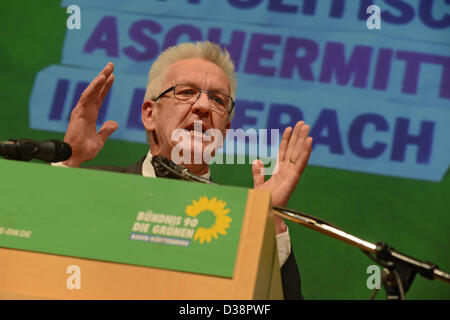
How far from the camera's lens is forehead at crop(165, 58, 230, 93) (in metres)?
2.12

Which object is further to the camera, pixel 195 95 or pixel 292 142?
pixel 195 95

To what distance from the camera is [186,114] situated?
2.08 metres

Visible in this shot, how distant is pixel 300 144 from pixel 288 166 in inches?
3.3

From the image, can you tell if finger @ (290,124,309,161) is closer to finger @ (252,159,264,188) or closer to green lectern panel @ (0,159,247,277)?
finger @ (252,159,264,188)

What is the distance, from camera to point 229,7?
2.85 metres

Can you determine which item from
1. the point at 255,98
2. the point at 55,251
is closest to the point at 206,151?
the point at 255,98

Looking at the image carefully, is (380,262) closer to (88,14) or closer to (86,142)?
(86,142)

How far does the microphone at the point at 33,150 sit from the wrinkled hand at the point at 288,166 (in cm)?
73

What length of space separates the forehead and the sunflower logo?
3.57 ft
